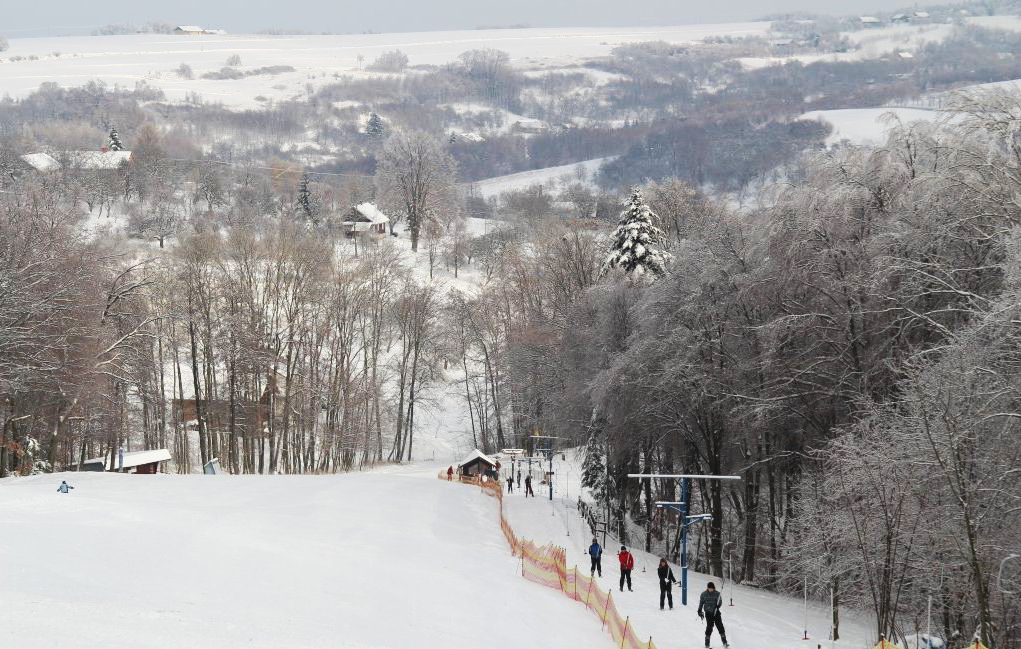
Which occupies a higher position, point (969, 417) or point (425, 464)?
point (969, 417)

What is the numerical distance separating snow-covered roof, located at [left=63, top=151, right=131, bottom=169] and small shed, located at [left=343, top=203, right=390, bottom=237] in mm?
38285

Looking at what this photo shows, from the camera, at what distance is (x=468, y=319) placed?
239 feet

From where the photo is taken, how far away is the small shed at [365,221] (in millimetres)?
98787

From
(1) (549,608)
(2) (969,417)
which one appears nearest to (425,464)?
(1) (549,608)

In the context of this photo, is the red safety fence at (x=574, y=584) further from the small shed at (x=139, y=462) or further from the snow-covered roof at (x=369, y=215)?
the snow-covered roof at (x=369, y=215)

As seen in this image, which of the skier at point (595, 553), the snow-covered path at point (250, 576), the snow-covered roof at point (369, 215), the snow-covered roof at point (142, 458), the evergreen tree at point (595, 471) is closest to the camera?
the snow-covered path at point (250, 576)

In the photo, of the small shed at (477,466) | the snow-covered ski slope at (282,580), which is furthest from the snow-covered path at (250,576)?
the small shed at (477,466)

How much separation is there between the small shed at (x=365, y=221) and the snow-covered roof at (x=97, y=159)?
126 feet

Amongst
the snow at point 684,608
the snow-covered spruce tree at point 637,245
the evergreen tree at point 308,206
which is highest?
the evergreen tree at point 308,206

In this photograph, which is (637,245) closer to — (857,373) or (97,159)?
(857,373)

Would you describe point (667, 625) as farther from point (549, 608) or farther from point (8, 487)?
point (8, 487)

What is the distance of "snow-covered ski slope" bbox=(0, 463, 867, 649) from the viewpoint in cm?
1259

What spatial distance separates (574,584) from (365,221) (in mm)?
81715

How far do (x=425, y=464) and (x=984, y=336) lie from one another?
152ft
